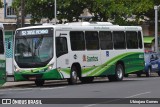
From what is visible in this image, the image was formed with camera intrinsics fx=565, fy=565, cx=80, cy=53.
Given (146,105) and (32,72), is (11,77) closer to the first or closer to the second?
(32,72)

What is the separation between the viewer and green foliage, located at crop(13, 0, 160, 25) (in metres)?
44.9

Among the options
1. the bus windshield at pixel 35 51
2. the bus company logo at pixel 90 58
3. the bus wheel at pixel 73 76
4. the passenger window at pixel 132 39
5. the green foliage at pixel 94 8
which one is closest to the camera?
the bus windshield at pixel 35 51

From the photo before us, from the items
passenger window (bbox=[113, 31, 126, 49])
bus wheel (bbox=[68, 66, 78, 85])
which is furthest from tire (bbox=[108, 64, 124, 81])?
bus wheel (bbox=[68, 66, 78, 85])

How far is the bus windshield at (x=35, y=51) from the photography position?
89.1 ft

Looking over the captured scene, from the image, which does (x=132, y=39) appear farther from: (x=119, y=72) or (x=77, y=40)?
(x=77, y=40)

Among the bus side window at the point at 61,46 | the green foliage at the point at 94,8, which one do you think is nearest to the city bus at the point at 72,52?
the bus side window at the point at 61,46

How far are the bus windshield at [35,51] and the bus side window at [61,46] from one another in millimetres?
324

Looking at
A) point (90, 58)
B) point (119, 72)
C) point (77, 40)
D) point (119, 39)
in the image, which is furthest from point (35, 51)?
point (119, 72)

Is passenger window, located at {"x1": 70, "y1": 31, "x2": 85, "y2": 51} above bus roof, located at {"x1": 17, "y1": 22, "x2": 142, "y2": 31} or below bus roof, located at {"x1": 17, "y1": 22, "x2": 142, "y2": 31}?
below

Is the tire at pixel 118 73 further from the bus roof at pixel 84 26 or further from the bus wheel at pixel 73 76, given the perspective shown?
the bus wheel at pixel 73 76

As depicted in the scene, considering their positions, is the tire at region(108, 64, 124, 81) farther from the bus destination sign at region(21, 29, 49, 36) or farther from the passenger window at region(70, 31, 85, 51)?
the bus destination sign at region(21, 29, 49, 36)

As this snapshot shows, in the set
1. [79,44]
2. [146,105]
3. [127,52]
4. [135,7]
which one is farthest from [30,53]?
[135,7]

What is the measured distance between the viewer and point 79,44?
29000mm

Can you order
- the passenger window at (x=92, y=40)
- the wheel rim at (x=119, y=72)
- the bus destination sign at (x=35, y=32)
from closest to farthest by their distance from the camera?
the bus destination sign at (x=35, y=32) < the passenger window at (x=92, y=40) < the wheel rim at (x=119, y=72)
